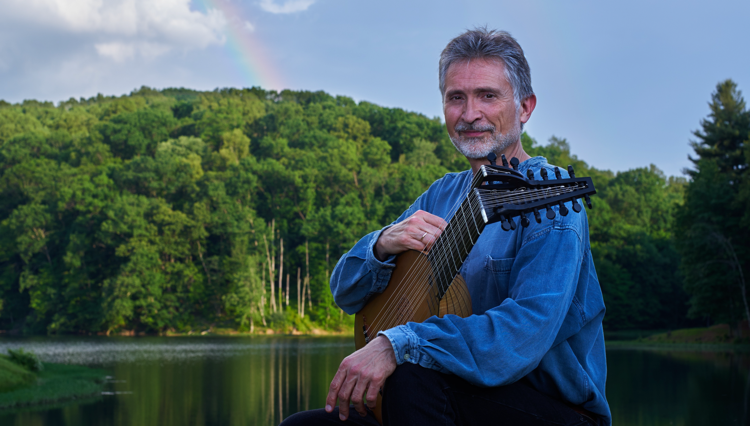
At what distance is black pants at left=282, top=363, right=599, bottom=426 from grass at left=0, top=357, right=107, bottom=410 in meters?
12.2

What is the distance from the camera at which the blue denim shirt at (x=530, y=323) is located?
170 centimetres

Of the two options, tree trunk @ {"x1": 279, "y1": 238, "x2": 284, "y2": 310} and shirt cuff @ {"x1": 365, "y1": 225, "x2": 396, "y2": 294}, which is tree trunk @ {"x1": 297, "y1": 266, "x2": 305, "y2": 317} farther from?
shirt cuff @ {"x1": 365, "y1": 225, "x2": 396, "y2": 294}

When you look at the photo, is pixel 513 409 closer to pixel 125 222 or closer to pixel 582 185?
pixel 582 185

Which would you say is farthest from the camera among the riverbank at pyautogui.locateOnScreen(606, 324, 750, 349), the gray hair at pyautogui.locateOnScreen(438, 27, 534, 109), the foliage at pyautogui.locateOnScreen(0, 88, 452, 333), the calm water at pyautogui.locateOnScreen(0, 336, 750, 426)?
the foliage at pyautogui.locateOnScreen(0, 88, 452, 333)

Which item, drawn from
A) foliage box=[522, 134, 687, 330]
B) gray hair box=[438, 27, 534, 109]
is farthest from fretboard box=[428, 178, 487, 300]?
foliage box=[522, 134, 687, 330]

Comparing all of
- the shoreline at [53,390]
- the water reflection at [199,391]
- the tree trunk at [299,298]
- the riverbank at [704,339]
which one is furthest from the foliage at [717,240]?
the tree trunk at [299,298]

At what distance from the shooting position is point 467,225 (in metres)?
1.81

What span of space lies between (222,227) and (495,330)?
5689cm

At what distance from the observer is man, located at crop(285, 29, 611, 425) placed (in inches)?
66.9

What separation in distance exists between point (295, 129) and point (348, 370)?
81.0m

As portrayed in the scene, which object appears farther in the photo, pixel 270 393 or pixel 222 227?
pixel 222 227

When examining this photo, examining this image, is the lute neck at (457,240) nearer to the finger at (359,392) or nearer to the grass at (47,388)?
the finger at (359,392)

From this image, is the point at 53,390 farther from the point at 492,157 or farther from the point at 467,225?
the point at 492,157

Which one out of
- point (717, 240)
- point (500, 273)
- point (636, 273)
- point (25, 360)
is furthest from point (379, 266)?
point (636, 273)
